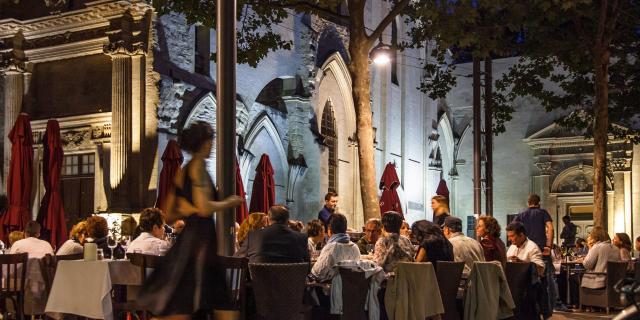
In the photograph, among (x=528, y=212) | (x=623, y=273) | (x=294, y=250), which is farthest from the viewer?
(x=528, y=212)

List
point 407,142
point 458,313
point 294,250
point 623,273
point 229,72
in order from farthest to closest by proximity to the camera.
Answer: point 407,142, point 623,273, point 458,313, point 294,250, point 229,72

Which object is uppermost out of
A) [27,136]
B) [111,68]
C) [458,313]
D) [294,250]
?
[111,68]

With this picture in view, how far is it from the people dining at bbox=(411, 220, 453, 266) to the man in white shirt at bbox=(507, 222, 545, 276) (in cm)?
200

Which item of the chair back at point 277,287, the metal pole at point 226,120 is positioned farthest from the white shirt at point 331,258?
the metal pole at point 226,120

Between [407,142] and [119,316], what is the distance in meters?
25.5

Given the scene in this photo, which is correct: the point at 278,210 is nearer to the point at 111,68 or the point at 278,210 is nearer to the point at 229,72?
the point at 229,72

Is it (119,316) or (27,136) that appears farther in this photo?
(27,136)

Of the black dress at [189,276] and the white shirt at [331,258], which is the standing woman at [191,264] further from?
the white shirt at [331,258]

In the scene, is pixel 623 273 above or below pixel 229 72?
below

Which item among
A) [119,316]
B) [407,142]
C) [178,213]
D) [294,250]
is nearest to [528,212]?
[294,250]

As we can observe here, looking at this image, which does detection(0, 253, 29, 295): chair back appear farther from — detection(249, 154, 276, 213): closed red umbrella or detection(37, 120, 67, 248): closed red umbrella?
detection(249, 154, 276, 213): closed red umbrella

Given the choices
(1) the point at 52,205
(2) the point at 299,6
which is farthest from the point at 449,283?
(2) the point at 299,6

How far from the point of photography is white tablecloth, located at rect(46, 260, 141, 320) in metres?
9.14

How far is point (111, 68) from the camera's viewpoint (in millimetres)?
20203
